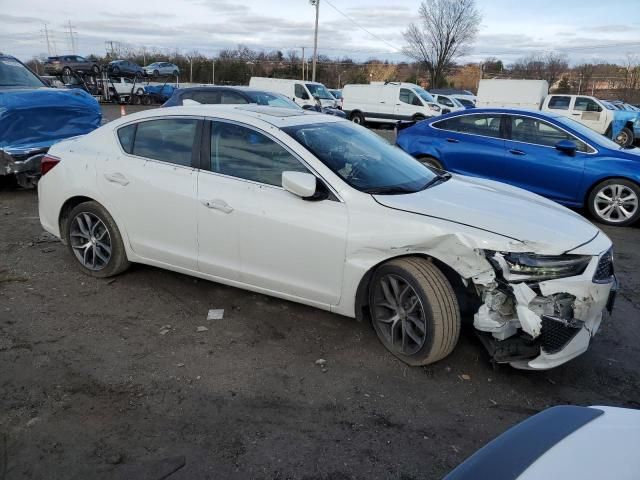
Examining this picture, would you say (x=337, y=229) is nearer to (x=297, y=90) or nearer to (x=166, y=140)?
(x=166, y=140)

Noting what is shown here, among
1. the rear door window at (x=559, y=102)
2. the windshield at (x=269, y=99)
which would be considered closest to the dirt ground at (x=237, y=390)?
the windshield at (x=269, y=99)

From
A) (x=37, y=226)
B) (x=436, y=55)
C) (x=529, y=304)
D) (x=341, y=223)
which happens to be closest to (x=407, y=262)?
(x=341, y=223)

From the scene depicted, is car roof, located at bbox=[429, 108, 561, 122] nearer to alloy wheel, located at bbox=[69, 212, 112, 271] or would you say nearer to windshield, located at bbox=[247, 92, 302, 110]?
windshield, located at bbox=[247, 92, 302, 110]

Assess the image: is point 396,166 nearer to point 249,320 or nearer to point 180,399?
point 249,320

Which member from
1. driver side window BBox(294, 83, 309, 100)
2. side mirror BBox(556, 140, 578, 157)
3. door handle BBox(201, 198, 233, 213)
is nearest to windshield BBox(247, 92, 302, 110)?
side mirror BBox(556, 140, 578, 157)

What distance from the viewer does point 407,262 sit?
3.28m

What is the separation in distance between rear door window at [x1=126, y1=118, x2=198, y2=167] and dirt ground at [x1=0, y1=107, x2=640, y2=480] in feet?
3.93

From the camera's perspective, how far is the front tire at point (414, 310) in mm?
3174

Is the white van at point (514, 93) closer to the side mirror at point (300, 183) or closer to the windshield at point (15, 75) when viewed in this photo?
the windshield at point (15, 75)

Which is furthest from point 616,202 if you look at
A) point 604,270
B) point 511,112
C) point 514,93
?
point 514,93

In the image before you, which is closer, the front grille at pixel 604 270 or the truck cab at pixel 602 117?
the front grille at pixel 604 270

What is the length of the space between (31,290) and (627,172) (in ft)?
24.3

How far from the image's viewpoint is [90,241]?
4.62 metres

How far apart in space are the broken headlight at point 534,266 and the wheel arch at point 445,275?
1.19 ft
